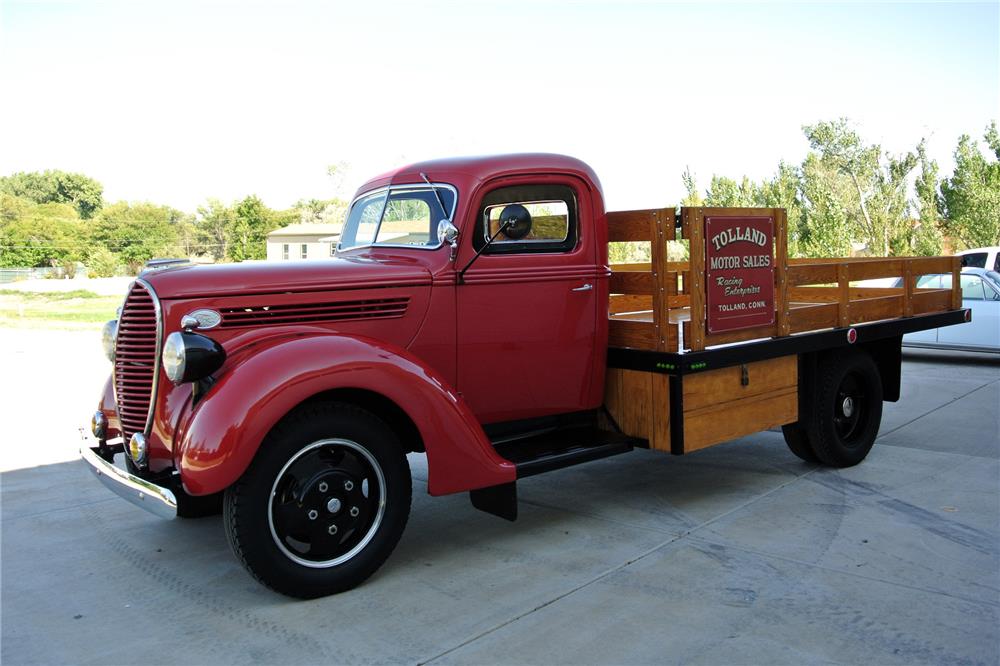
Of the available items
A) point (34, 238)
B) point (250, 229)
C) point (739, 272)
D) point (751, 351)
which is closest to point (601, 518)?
point (751, 351)

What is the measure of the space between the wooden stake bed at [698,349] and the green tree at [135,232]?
165 feet

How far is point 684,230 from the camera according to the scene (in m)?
4.82

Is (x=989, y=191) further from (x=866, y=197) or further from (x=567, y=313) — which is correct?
(x=567, y=313)

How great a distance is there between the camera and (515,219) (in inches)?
173

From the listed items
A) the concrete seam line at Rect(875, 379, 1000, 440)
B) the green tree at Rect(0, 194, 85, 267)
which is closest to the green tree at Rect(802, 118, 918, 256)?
the concrete seam line at Rect(875, 379, 1000, 440)

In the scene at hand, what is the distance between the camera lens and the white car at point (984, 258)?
13203mm

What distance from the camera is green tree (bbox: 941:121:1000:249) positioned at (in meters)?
28.8

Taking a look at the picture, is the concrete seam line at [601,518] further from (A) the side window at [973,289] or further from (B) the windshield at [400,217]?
(A) the side window at [973,289]

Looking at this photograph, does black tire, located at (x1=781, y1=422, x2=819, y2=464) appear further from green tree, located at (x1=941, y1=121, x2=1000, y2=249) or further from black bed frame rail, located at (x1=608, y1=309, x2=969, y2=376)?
green tree, located at (x1=941, y1=121, x2=1000, y2=249)

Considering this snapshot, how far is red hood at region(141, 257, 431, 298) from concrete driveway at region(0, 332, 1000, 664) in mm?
1427

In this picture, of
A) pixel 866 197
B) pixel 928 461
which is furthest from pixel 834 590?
pixel 866 197

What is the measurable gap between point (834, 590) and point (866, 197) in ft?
118

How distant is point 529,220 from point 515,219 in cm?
9

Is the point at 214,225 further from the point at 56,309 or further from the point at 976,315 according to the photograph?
the point at 976,315
